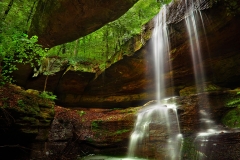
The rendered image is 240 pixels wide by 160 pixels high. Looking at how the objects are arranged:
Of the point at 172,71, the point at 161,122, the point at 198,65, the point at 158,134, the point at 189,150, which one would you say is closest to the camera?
the point at 189,150

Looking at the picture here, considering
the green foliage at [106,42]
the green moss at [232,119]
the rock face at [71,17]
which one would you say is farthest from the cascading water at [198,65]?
the rock face at [71,17]

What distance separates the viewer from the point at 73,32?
6.68 meters

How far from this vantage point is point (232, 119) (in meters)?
7.68

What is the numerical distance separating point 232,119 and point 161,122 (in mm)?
3035

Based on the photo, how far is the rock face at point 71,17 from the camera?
5469mm

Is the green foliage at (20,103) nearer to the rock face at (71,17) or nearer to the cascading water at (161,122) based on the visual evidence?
the rock face at (71,17)

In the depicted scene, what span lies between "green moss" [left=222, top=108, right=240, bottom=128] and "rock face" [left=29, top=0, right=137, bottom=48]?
6.29 meters

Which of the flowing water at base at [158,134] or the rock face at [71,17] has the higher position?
the rock face at [71,17]

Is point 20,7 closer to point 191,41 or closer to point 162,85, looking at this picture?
point 191,41

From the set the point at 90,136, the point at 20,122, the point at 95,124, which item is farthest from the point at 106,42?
the point at 20,122

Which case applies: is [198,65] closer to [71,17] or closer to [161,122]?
[161,122]

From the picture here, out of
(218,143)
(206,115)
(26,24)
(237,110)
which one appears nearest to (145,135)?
(206,115)

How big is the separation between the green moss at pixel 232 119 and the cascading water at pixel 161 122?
2.08 metres

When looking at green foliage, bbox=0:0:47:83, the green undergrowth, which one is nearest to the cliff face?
green foliage, bbox=0:0:47:83
